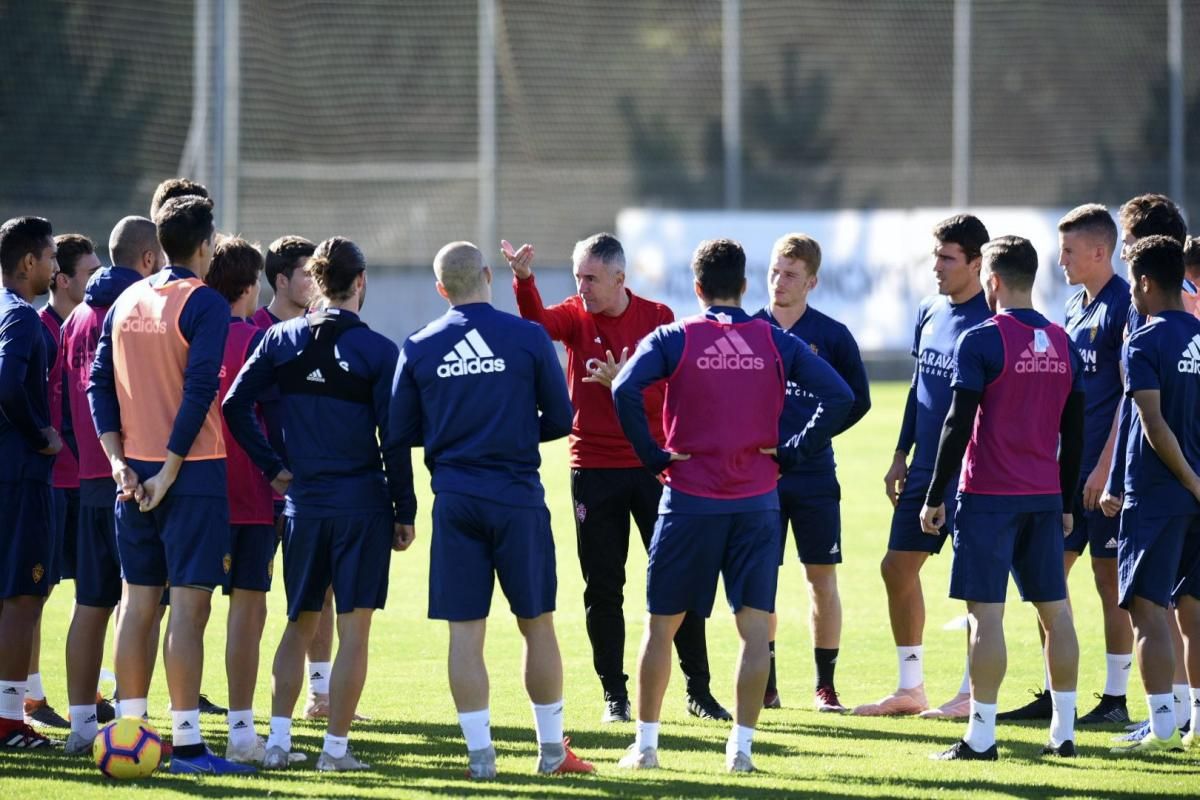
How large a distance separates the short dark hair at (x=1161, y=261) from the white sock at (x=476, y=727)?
11.7 feet

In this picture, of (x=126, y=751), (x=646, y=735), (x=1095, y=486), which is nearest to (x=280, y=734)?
(x=126, y=751)

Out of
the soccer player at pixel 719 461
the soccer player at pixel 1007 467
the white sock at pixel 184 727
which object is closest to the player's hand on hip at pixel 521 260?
the soccer player at pixel 719 461

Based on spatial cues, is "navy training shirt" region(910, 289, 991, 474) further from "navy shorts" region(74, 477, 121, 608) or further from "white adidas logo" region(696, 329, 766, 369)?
"navy shorts" region(74, 477, 121, 608)

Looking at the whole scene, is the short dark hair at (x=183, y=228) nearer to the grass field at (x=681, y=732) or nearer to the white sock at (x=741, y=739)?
the grass field at (x=681, y=732)

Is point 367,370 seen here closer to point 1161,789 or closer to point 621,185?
point 1161,789

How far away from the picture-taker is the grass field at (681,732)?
20.5 feet

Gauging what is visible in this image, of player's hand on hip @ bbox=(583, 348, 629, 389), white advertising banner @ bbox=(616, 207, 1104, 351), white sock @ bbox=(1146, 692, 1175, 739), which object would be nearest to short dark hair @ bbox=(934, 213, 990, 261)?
player's hand on hip @ bbox=(583, 348, 629, 389)

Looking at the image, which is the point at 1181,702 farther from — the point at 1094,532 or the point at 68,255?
the point at 68,255

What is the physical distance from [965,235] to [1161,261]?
112cm

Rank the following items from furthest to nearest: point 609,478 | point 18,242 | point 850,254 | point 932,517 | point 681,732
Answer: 1. point 850,254
2. point 609,478
3. point 681,732
4. point 18,242
5. point 932,517

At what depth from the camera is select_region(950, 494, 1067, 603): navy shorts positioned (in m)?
6.71

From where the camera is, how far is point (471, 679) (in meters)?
6.35

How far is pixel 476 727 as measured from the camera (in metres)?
6.40

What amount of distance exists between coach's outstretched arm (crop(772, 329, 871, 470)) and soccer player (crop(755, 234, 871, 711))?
4.76 feet
